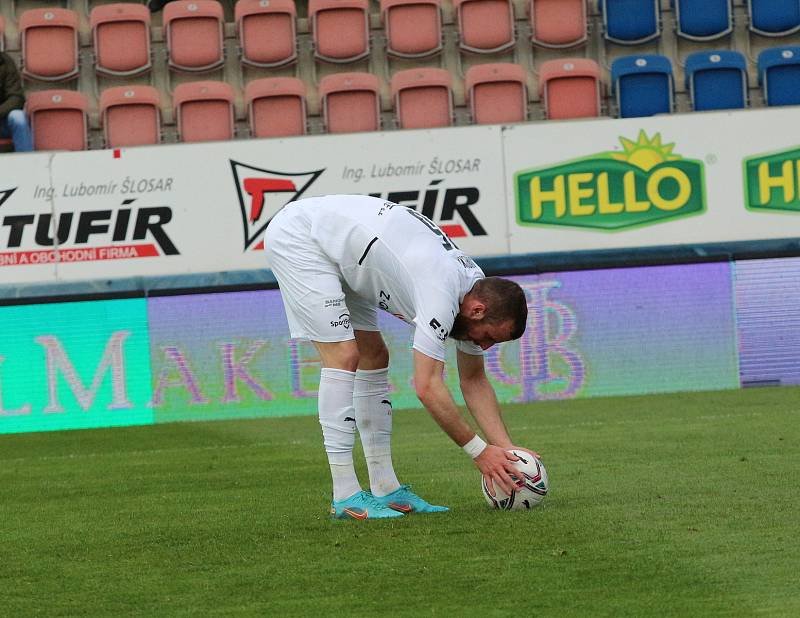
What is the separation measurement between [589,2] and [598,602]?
1444 centimetres

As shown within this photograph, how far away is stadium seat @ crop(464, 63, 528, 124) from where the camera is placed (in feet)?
54.5

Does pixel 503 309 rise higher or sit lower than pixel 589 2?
lower

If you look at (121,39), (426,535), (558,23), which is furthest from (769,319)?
(121,39)

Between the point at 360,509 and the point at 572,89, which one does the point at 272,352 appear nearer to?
the point at 572,89

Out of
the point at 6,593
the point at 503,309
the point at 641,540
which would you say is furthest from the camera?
the point at 503,309

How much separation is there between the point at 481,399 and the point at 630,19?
11.9 metres

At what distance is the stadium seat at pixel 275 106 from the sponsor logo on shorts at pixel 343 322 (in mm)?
10240

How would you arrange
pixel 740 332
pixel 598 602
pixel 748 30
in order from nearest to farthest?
pixel 598 602 < pixel 740 332 < pixel 748 30

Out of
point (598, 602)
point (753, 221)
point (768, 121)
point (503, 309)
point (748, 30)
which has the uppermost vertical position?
point (748, 30)

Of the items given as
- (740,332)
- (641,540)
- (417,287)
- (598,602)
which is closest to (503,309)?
(417,287)

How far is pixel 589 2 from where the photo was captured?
59.3 ft

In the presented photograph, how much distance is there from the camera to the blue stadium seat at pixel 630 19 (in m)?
17.6

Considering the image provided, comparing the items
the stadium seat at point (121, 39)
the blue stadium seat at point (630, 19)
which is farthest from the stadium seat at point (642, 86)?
the stadium seat at point (121, 39)

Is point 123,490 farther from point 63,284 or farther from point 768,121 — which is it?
point 768,121
